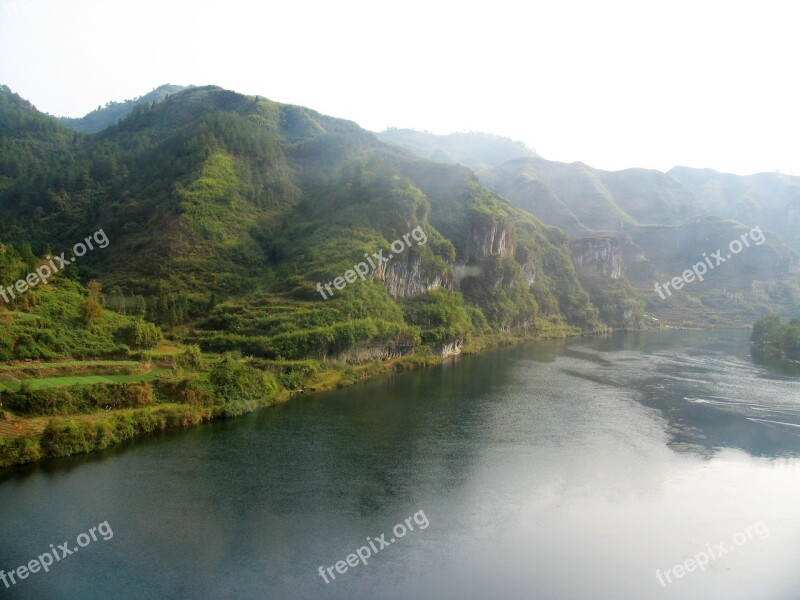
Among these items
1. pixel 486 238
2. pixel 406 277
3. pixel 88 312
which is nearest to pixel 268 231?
pixel 406 277

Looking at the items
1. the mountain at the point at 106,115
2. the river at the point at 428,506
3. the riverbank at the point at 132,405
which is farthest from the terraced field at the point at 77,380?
the mountain at the point at 106,115

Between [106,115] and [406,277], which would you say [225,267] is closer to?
[406,277]

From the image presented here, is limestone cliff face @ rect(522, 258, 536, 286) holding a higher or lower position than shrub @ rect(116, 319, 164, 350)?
higher

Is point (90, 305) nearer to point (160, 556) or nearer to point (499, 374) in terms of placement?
point (160, 556)

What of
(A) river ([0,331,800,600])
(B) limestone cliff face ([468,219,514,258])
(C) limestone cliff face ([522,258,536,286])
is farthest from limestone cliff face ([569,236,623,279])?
(A) river ([0,331,800,600])

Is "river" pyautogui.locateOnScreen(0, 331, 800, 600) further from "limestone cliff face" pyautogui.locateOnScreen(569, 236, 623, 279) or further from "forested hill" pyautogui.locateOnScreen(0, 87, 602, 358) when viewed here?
"limestone cliff face" pyautogui.locateOnScreen(569, 236, 623, 279)

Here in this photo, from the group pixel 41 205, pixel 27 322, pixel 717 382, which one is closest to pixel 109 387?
pixel 27 322

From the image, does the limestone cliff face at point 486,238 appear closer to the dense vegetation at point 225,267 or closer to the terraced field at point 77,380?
the dense vegetation at point 225,267
